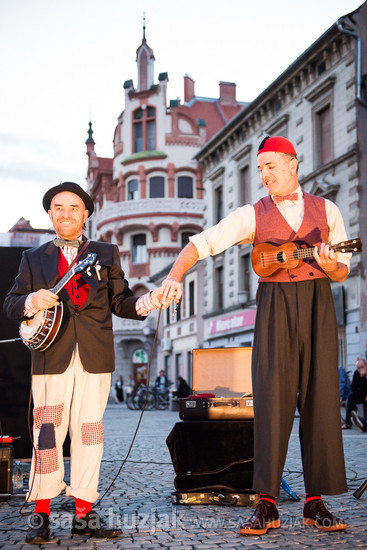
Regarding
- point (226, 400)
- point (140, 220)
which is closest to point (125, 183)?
point (140, 220)

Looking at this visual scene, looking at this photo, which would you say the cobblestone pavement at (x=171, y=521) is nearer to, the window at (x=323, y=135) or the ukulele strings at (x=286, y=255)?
the ukulele strings at (x=286, y=255)

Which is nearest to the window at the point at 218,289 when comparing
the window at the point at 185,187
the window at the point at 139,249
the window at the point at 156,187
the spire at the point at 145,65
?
the window at the point at 185,187

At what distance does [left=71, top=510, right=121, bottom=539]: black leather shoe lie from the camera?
379cm

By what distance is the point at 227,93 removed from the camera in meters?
49.6

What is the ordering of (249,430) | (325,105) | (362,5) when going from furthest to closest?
(325,105) < (362,5) < (249,430)

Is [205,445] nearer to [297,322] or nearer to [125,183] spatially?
[297,322]

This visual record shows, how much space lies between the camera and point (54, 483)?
3.87 metres

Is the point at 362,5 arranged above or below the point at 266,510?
above

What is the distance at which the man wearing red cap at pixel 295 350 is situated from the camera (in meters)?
3.92

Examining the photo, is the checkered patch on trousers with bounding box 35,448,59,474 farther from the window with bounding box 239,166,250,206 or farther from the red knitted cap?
the window with bounding box 239,166,250,206

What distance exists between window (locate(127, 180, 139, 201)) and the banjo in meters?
41.5

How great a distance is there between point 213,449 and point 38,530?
5.42 feet

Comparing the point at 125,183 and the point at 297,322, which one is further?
the point at 125,183

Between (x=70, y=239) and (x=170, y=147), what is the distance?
4080cm
